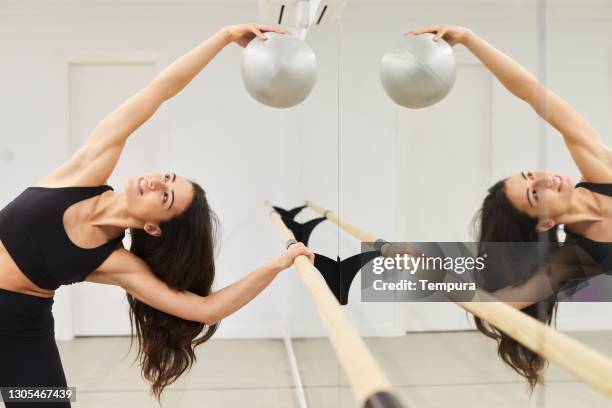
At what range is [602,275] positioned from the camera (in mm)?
541

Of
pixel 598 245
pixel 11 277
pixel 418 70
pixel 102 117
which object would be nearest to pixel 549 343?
pixel 598 245

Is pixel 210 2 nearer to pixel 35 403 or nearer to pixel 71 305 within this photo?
pixel 71 305

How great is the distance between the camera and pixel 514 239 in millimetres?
685

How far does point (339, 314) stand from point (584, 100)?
54 cm

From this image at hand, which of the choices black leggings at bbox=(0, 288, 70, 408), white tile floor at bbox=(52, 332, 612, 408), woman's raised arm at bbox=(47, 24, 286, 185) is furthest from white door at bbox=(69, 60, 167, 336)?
black leggings at bbox=(0, 288, 70, 408)

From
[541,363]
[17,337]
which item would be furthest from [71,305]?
[541,363]

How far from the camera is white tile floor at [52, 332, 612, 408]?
2.33ft

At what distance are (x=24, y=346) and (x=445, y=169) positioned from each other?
6.08ft

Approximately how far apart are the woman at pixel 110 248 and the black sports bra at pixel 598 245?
1530 millimetres

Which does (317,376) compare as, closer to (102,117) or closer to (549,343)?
(549,343)

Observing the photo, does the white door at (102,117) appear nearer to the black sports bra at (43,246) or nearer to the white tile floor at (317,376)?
the white tile floor at (317,376)

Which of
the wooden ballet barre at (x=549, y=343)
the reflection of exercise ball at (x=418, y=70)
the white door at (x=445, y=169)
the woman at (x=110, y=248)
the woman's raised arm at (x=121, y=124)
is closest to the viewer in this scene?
the wooden ballet barre at (x=549, y=343)

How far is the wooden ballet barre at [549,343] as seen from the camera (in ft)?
1.62

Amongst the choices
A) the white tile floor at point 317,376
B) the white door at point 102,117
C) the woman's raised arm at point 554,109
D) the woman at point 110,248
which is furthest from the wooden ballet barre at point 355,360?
the white door at point 102,117
